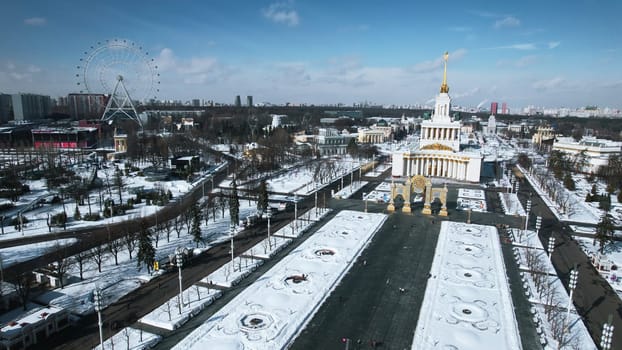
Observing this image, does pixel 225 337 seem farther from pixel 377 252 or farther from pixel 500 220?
pixel 500 220

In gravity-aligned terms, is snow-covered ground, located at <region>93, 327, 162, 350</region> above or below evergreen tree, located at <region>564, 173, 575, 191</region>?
below

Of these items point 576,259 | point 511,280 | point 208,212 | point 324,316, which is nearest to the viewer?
point 324,316

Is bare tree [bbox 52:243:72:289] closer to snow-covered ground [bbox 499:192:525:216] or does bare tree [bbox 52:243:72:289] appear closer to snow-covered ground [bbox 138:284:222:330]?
snow-covered ground [bbox 138:284:222:330]

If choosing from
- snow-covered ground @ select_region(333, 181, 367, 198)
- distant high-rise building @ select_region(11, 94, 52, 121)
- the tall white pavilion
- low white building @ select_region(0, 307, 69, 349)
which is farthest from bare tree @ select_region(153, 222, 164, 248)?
distant high-rise building @ select_region(11, 94, 52, 121)

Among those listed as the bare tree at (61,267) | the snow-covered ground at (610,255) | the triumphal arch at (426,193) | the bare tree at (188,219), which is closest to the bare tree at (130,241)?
the bare tree at (61,267)

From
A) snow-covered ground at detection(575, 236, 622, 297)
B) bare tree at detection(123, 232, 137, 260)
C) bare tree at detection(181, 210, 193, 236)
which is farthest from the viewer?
Result: bare tree at detection(181, 210, 193, 236)

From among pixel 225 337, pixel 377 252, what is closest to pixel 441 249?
pixel 377 252
